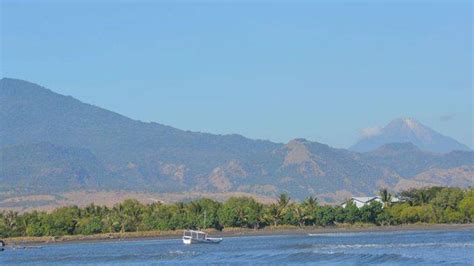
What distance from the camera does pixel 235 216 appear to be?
171 m

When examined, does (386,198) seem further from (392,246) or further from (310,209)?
(392,246)

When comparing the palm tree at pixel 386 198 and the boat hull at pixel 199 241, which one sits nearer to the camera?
the boat hull at pixel 199 241

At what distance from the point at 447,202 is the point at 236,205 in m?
30.9

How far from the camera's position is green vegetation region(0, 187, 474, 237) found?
169m

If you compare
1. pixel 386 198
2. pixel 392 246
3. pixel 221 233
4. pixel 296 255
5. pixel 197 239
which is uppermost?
pixel 386 198

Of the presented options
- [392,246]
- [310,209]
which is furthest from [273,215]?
[392,246]

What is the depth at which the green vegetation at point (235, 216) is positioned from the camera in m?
169

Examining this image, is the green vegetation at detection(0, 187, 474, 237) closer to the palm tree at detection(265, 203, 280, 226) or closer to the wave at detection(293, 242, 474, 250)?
the palm tree at detection(265, 203, 280, 226)

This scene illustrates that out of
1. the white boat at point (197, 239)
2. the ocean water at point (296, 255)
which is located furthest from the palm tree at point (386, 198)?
the ocean water at point (296, 255)

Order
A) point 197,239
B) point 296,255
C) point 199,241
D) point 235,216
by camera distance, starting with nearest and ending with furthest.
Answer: point 296,255 < point 199,241 < point 197,239 < point 235,216

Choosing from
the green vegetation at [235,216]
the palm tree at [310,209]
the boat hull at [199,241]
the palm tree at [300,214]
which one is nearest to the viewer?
the boat hull at [199,241]

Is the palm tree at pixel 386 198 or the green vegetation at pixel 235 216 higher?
the palm tree at pixel 386 198

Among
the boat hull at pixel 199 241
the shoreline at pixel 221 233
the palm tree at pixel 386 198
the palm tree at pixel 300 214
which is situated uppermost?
the palm tree at pixel 386 198

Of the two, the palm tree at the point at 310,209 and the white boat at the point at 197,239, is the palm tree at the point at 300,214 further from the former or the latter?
the white boat at the point at 197,239
